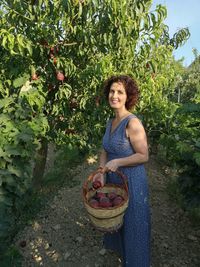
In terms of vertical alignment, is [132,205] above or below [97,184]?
below

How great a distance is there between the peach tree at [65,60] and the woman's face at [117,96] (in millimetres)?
637

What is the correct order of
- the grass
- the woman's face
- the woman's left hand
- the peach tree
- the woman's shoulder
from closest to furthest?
the woman's left hand → the woman's shoulder → the woman's face → the grass → the peach tree

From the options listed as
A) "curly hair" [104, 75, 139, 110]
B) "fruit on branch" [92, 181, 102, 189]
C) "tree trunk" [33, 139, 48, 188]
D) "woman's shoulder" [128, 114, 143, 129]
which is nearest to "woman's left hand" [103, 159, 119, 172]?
"fruit on branch" [92, 181, 102, 189]

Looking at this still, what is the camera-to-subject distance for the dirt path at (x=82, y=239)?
3.55 m

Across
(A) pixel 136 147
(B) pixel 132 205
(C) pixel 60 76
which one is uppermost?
(C) pixel 60 76

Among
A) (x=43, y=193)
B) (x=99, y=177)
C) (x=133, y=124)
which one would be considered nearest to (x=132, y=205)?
(x=99, y=177)

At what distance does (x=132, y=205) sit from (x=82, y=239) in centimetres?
131

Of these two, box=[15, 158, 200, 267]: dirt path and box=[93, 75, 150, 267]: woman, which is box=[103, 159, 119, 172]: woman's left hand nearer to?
box=[93, 75, 150, 267]: woman

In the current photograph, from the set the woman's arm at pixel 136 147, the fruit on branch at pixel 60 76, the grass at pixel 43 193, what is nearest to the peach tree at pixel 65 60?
the fruit on branch at pixel 60 76

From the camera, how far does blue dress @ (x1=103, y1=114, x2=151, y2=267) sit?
2785 millimetres

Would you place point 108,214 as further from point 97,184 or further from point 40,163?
point 40,163

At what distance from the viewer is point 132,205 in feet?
9.18

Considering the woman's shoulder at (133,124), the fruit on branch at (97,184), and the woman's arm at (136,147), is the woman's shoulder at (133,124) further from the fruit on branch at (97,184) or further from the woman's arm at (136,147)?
the fruit on branch at (97,184)

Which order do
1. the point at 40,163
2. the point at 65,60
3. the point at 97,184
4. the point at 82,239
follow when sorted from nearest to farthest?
the point at 97,184
the point at 65,60
the point at 82,239
the point at 40,163
